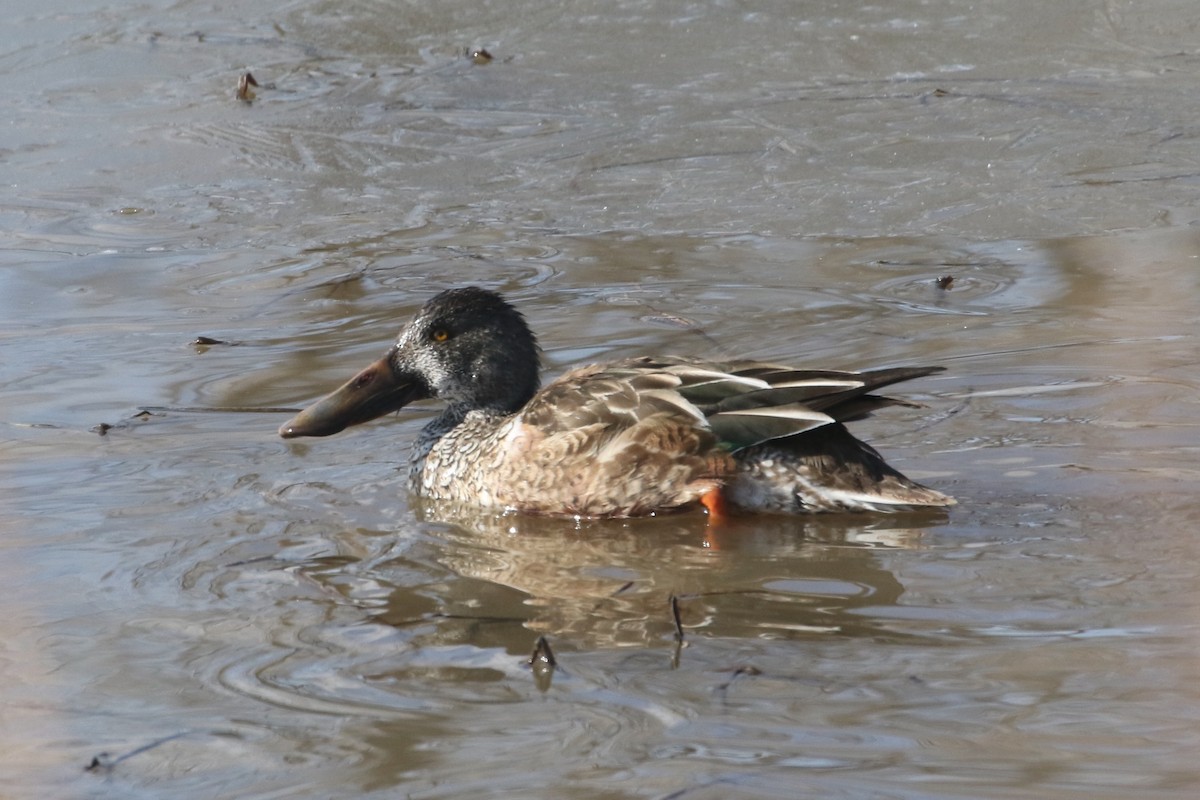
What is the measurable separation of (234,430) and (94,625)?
80.3 inches

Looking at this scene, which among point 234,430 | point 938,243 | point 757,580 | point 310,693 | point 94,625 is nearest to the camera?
point 310,693

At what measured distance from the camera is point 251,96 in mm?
11133

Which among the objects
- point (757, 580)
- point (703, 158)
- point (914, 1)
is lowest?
point (757, 580)

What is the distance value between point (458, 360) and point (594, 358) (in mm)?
926

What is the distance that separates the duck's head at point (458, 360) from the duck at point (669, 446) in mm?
110

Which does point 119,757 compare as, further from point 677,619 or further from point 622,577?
point 622,577

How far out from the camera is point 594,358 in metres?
7.45

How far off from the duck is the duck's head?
110 millimetres

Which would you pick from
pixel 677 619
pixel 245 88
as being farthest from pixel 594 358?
pixel 245 88

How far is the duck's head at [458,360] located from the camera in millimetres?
6637

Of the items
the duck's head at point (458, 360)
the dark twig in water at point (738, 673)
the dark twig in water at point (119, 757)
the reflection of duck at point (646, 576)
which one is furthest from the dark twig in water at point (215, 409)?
the dark twig in water at point (738, 673)

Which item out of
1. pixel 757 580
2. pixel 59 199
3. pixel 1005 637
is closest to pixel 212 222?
pixel 59 199

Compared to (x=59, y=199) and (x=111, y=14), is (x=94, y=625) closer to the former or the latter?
(x=59, y=199)

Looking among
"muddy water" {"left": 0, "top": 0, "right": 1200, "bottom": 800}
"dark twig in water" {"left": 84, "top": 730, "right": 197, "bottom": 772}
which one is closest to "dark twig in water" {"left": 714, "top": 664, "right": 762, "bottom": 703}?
"muddy water" {"left": 0, "top": 0, "right": 1200, "bottom": 800}
